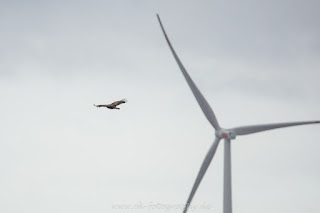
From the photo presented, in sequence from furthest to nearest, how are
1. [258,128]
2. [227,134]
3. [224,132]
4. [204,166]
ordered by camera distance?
1. [204,166]
2. [224,132]
3. [227,134]
4. [258,128]

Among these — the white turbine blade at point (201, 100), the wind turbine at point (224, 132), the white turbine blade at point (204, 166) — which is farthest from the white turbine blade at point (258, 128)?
the white turbine blade at point (204, 166)

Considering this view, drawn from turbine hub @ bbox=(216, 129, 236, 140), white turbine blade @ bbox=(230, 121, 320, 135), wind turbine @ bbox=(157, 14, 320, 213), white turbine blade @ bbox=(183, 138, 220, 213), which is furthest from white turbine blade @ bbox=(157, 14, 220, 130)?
white turbine blade @ bbox=(230, 121, 320, 135)

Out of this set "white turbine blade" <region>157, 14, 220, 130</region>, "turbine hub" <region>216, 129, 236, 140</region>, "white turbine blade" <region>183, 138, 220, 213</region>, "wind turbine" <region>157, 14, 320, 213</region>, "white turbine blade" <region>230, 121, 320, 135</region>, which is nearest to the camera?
"white turbine blade" <region>230, 121, 320, 135</region>

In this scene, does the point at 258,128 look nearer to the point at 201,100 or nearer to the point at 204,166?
the point at 201,100

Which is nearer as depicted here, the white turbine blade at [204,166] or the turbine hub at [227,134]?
the turbine hub at [227,134]

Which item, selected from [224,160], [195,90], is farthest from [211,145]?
[195,90]

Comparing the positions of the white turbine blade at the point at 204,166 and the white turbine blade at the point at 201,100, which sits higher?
the white turbine blade at the point at 201,100

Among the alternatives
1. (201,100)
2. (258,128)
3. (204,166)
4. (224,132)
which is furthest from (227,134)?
(204,166)

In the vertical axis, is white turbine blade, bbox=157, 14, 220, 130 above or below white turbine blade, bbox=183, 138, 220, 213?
above

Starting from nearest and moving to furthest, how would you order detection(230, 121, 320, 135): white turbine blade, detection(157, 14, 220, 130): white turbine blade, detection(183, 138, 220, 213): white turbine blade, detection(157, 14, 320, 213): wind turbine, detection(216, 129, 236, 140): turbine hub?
detection(230, 121, 320, 135): white turbine blade → detection(157, 14, 320, 213): wind turbine → detection(216, 129, 236, 140): turbine hub → detection(157, 14, 220, 130): white turbine blade → detection(183, 138, 220, 213): white turbine blade

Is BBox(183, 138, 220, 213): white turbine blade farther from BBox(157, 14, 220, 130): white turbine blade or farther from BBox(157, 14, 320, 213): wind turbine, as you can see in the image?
BBox(157, 14, 220, 130): white turbine blade

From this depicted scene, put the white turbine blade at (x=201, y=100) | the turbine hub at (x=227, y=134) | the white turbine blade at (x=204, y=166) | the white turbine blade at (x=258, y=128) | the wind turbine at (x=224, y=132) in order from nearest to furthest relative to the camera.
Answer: the white turbine blade at (x=258, y=128) → the wind turbine at (x=224, y=132) → the turbine hub at (x=227, y=134) → the white turbine blade at (x=201, y=100) → the white turbine blade at (x=204, y=166)

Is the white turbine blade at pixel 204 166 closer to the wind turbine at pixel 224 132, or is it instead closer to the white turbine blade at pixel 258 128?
the wind turbine at pixel 224 132

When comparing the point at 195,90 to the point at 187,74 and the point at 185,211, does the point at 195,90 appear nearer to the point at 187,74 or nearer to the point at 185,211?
the point at 187,74
